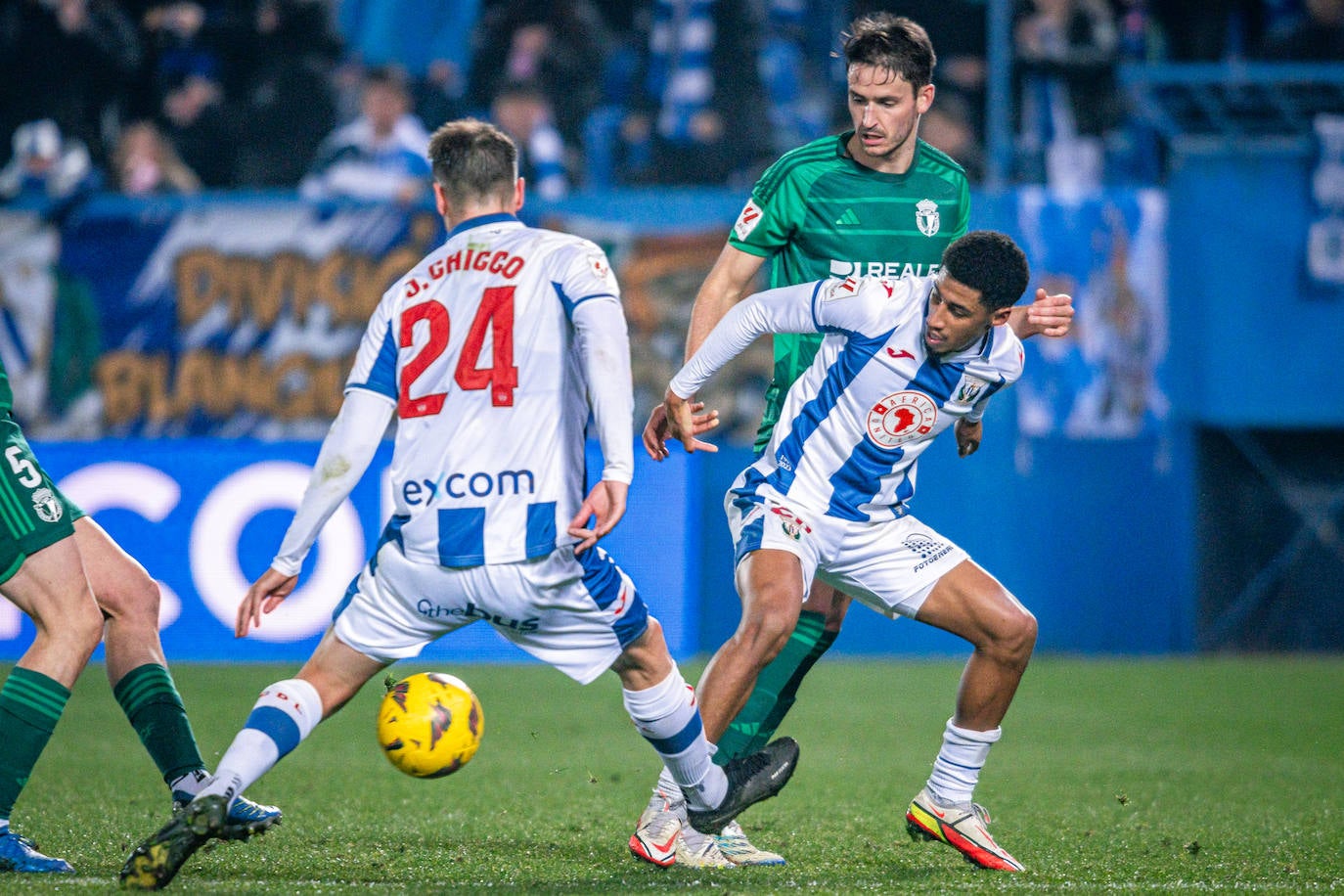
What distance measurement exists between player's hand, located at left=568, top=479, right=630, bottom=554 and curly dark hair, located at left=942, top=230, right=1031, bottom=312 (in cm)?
121

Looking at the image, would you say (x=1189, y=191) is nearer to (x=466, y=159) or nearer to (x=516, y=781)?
(x=516, y=781)

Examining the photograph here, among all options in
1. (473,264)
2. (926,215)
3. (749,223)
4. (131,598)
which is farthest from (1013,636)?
(131,598)

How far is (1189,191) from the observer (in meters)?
12.0

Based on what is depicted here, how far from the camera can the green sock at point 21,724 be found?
429 centimetres

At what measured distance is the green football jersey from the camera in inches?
199

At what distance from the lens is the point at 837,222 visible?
505cm

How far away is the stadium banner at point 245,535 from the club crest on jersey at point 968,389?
609 centimetres

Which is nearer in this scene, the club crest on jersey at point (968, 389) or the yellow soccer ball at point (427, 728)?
the yellow soccer ball at point (427, 728)

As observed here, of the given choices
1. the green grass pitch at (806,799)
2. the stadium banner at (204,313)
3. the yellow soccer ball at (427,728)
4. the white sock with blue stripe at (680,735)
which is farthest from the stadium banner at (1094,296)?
the yellow soccer ball at (427,728)

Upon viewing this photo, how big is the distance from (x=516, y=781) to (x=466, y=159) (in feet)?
9.71

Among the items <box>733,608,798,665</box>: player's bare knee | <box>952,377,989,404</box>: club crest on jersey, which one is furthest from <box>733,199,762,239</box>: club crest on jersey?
<box>733,608,798,665</box>: player's bare knee

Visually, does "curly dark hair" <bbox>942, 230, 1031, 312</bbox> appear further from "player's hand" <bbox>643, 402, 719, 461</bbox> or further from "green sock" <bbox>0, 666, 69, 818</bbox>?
"green sock" <bbox>0, 666, 69, 818</bbox>

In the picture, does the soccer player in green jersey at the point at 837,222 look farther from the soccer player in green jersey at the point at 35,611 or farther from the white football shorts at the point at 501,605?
the soccer player in green jersey at the point at 35,611

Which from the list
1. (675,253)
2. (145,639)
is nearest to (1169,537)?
(675,253)
